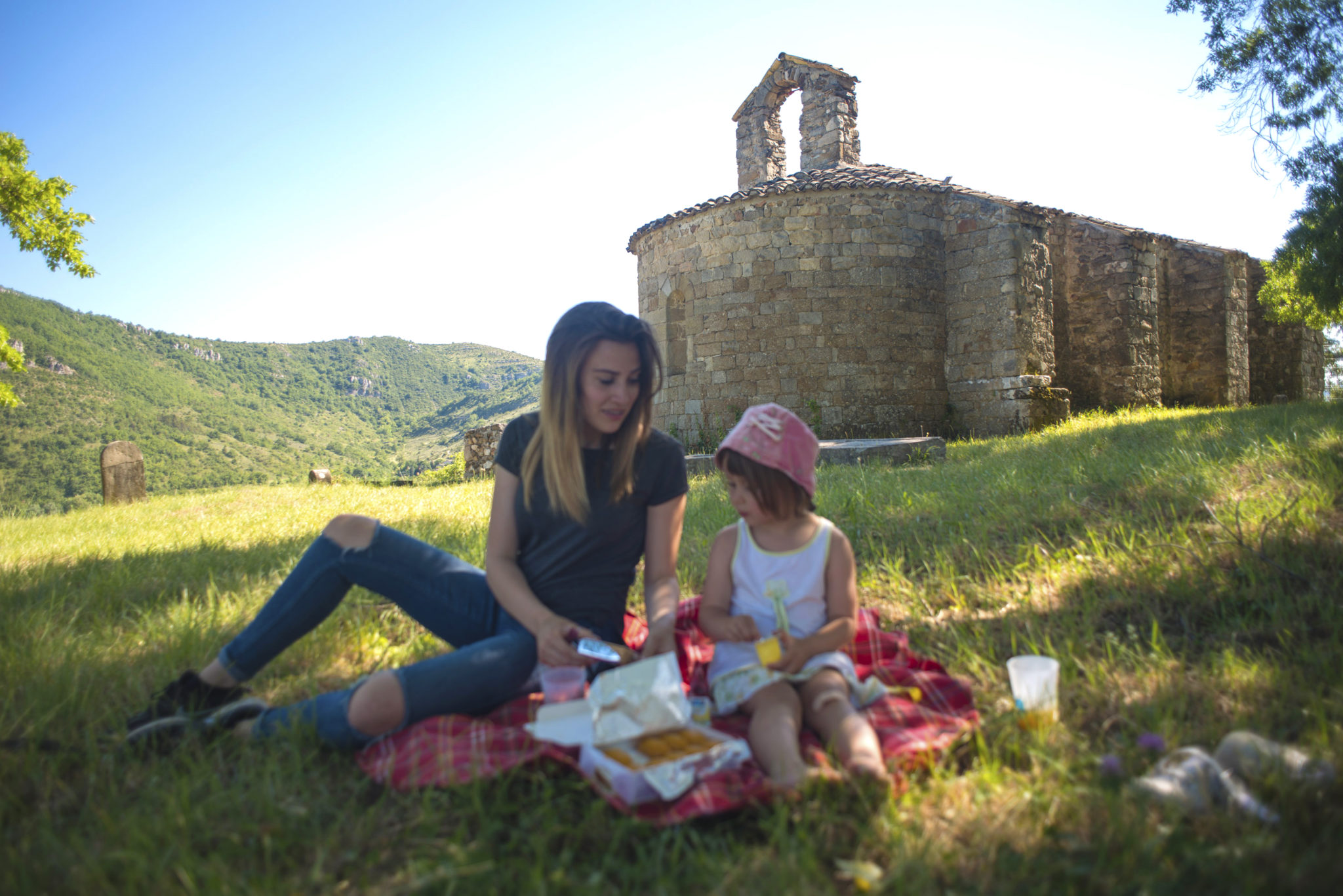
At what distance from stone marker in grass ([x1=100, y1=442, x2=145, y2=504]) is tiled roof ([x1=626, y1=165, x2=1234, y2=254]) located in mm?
8645

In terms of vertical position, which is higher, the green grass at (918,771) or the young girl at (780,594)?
the young girl at (780,594)

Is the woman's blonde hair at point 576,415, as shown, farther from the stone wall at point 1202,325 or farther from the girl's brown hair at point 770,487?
the stone wall at point 1202,325

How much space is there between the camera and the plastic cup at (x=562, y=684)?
5.95 ft

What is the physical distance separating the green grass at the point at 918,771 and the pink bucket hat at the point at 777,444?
858 millimetres

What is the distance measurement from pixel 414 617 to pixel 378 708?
40 cm

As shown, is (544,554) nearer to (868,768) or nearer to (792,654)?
(792,654)

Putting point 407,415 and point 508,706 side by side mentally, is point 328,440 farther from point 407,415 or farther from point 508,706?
point 508,706

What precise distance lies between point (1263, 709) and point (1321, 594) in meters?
0.97

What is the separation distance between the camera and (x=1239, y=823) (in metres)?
1.33

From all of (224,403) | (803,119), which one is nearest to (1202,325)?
(803,119)

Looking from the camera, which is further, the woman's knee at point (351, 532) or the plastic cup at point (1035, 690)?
the woman's knee at point (351, 532)

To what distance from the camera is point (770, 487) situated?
6.70 ft

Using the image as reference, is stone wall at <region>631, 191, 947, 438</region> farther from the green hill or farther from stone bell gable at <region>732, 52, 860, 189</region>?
the green hill

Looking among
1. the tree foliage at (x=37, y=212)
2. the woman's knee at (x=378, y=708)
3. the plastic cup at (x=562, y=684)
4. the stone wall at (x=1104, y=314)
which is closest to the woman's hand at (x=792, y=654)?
the plastic cup at (x=562, y=684)
